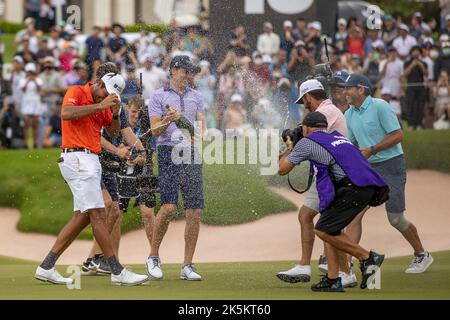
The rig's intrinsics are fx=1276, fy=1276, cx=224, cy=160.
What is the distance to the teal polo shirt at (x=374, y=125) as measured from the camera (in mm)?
12906

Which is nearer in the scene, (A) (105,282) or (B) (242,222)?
(A) (105,282)

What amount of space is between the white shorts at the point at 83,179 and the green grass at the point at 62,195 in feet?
14.9

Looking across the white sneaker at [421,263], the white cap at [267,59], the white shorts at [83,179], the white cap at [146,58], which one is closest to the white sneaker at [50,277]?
the white shorts at [83,179]

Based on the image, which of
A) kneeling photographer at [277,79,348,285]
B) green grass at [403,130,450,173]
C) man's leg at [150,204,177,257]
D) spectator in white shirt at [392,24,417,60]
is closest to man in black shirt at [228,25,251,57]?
green grass at [403,130,450,173]

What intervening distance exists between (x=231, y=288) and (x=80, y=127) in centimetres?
201

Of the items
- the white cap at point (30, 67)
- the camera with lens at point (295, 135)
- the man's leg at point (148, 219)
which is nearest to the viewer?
the camera with lens at point (295, 135)

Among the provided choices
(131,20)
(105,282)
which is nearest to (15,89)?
(105,282)

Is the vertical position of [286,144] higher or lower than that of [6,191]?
higher

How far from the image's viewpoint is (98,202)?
11.6 m

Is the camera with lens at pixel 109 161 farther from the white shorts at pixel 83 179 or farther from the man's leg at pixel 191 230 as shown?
the white shorts at pixel 83 179

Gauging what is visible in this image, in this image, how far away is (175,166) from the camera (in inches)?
496

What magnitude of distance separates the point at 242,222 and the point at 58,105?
7704mm

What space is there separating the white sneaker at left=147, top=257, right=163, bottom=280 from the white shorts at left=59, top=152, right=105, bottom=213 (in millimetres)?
1252
